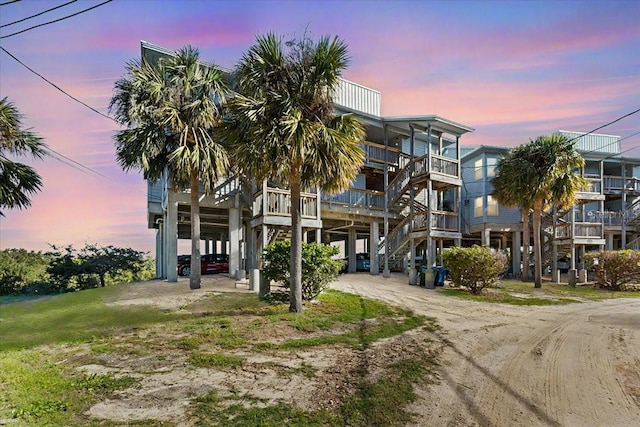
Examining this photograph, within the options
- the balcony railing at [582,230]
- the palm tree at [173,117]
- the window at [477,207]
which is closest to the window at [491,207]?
the window at [477,207]

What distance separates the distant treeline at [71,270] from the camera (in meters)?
23.3

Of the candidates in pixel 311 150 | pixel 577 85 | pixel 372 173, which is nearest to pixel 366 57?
pixel 311 150

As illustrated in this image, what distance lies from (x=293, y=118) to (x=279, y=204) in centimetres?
684

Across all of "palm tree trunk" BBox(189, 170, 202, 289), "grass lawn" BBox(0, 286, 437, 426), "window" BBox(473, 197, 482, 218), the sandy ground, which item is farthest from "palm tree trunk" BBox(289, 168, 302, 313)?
"window" BBox(473, 197, 482, 218)

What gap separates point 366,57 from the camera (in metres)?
12.4

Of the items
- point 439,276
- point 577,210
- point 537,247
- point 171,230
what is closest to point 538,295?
point 439,276

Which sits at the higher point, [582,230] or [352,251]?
[582,230]

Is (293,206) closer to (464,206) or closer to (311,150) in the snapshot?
(311,150)

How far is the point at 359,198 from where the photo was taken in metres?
21.4

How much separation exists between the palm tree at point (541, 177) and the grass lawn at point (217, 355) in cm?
1294

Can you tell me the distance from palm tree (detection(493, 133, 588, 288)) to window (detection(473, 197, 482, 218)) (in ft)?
25.6

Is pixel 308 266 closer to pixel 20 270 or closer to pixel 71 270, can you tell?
pixel 71 270

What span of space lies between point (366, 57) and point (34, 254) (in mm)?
30818

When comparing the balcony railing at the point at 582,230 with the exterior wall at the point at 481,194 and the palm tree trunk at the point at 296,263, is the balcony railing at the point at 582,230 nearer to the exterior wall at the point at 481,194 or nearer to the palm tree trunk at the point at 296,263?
the exterior wall at the point at 481,194
